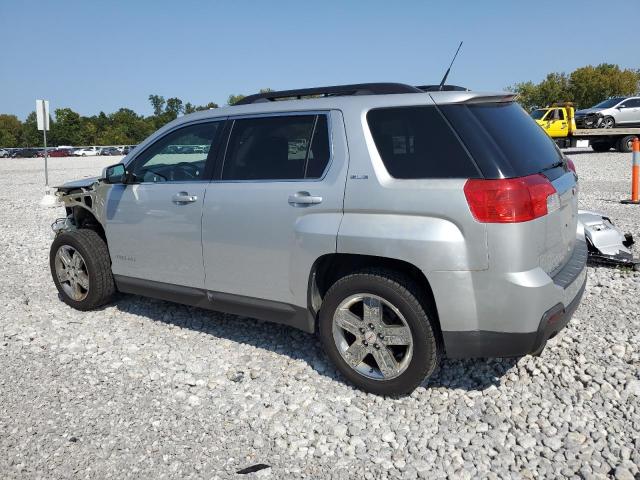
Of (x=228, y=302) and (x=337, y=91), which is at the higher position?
(x=337, y=91)

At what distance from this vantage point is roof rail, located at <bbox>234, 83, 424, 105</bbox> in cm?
357

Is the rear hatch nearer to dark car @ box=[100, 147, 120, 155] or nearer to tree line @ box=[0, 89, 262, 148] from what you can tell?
dark car @ box=[100, 147, 120, 155]

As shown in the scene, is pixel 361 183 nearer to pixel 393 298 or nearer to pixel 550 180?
pixel 393 298

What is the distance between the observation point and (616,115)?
1001 inches

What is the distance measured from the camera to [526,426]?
319 centimetres

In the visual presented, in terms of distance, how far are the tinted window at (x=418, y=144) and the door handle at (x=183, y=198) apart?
1.51 metres

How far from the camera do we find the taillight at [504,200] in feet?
9.77

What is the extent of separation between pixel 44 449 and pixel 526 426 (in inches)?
106

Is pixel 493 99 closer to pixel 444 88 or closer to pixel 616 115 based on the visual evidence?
pixel 444 88

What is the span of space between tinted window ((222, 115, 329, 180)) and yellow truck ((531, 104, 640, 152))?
2216 centimetres

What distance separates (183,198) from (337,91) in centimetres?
143

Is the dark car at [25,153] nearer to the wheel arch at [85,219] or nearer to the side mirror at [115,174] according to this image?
the wheel arch at [85,219]

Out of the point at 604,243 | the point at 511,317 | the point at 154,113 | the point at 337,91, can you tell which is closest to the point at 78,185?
the point at 337,91

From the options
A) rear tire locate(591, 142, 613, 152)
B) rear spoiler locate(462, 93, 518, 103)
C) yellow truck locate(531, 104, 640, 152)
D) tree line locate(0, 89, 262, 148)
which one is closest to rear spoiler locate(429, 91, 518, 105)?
rear spoiler locate(462, 93, 518, 103)
